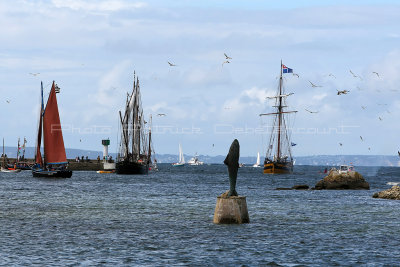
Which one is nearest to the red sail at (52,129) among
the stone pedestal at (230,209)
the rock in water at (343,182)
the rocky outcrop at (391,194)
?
the rock in water at (343,182)

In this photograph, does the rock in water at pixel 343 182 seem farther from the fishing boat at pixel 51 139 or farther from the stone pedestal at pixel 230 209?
the stone pedestal at pixel 230 209

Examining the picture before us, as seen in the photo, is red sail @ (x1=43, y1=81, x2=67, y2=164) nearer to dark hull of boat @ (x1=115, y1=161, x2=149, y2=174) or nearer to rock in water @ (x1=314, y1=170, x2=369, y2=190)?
dark hull of boat @ (x1=115, y1=161, x2=149, y2=174)

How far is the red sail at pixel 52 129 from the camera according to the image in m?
108

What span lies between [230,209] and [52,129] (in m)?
74.7

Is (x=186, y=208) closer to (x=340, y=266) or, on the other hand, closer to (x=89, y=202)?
(x=89, y=202)

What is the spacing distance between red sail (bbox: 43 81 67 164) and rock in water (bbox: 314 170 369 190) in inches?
1687

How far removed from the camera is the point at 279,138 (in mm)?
170375

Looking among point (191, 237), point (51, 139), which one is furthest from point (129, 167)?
point (191, 237)

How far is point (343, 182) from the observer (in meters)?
100

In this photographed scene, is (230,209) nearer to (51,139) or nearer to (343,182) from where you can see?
(343,182)

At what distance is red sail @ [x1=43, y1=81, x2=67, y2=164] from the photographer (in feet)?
353

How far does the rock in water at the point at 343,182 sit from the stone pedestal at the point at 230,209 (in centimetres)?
6038

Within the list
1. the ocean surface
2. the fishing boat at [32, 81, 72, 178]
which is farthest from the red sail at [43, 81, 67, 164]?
the ocean surface

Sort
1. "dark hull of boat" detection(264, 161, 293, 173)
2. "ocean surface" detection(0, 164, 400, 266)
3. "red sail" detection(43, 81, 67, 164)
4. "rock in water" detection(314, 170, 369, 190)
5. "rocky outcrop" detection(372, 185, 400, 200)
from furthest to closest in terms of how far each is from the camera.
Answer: "dark hull of boat" detection(264, 161, 293, 173)
"red sail" detection(43, 81, 67, 164)
"rock in water" detection(314, 170, 369, 190)
"rocky outcrop" detection(372, 185, 400, 200)
"ocean surface" detection(0, 164, 400, 266)
